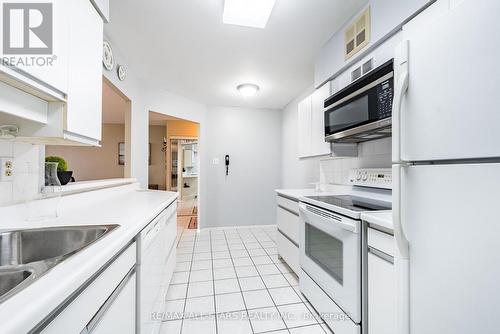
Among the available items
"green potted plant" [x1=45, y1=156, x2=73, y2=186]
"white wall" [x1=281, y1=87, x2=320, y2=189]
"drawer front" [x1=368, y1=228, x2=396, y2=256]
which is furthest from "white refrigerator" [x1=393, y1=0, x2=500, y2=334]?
"white wall" [x1=281, y1=87, x2=320, y2=189]

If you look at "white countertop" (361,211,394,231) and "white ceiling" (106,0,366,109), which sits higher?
"white ceiling" (106,0,366,109)

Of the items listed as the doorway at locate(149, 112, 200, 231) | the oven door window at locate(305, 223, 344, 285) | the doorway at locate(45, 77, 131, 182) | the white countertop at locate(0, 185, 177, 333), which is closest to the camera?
the white countertop at locate(0, 185, 177, 333)

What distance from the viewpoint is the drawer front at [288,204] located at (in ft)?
7.31

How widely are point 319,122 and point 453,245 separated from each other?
174 centimetres

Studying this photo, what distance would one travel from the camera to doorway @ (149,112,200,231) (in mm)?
5449

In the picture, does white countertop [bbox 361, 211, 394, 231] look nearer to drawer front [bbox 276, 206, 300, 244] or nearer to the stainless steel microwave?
the stainless steel microwave

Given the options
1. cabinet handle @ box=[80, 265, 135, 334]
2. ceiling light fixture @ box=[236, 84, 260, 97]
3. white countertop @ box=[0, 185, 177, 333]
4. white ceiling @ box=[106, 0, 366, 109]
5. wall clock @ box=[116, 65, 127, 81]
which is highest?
white ceiling @ box=[106, 0, 366, 109]

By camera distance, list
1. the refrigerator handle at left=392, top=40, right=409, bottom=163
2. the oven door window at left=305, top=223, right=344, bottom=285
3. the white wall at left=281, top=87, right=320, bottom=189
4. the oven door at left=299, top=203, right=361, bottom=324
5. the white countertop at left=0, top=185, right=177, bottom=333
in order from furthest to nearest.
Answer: the white wall at left=281, top=87, right=320, bottom=189
the oven door window at left=305, top=223, right=344, bottom=285
the oven door at left=299, top=203, right=361, bottom=324
the refrigerator handle at left=392, top=40, right=409, bottom=163
the white countertop at left=0, top=185, right=177, bottom=333

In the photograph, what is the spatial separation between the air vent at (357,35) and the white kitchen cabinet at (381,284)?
142 centimetres

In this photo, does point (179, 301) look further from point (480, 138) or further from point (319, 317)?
point (480, 138)

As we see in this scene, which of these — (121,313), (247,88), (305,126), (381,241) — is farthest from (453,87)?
(247,88)

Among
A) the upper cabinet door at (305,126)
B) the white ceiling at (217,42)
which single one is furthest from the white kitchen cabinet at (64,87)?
the upper cabinet door at (305,126)

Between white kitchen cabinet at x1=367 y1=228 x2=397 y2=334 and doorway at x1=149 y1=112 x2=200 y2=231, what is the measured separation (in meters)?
4.67

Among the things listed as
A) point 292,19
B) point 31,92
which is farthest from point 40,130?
point 292,19
